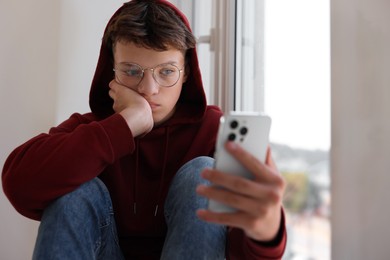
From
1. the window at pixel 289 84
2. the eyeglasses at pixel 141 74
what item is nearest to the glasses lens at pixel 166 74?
the eyeglasses at pixel 141 74

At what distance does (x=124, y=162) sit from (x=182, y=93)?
24 centimetres

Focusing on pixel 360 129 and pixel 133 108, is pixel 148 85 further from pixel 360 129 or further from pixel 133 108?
pixel 360 129

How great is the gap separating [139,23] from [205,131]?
286 millimetres

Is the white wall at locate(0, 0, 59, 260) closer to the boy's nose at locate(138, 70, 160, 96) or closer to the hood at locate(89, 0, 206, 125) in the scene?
the hood at locate(89, 0, 206, 125)

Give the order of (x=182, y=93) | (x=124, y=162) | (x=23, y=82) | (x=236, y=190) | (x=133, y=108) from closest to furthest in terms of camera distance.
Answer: (x=236, y=190)
(x=133, y=108)
(x=124, y=162)
(x=182, y=93)
(x=23, y=82)

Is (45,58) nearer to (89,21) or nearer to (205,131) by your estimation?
(89,21)

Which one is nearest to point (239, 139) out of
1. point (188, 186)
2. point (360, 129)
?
point (188, 186)

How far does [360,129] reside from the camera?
70 cm

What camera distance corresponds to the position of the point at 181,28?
0.91 metres

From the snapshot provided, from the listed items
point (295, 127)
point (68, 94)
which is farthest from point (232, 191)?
point (68, 94)

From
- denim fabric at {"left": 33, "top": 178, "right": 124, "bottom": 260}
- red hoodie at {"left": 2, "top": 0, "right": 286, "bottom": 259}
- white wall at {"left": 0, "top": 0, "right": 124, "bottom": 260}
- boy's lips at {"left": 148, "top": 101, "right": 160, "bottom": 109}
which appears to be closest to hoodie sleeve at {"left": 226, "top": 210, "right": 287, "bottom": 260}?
red hoodie at {"left": 2, "top": 0, "right": 286, "bottom": 259}

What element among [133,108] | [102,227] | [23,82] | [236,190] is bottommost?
[102,227]

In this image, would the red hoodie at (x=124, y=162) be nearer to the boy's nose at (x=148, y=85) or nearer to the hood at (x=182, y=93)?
the hood at (x=182, y=93)

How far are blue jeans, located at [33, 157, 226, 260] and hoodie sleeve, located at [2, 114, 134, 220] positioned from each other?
1.1 inches
